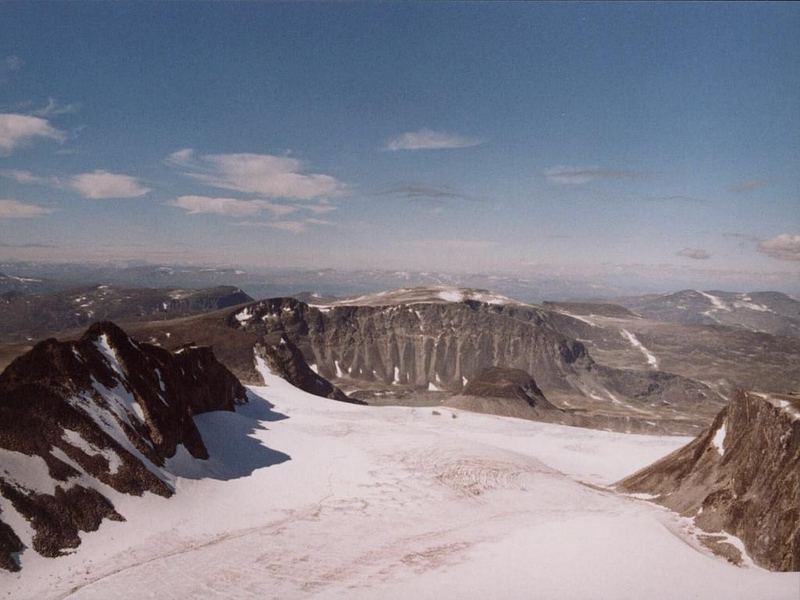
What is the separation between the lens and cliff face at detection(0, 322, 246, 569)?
27.8 m

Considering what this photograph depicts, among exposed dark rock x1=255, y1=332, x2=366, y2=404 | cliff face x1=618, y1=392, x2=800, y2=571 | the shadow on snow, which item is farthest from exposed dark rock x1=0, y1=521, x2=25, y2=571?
exposed dark rock x1=255, y1=332, x2=366, y2=404

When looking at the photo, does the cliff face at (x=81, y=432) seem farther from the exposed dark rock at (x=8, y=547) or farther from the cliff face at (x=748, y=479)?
the cliff face at (x=748, y=479)

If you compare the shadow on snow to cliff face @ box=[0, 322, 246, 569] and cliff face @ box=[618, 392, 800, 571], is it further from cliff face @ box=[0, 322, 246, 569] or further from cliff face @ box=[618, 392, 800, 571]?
cliff face @ box=[618, 392, 800, 571]

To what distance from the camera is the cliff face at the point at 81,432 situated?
2780 centimetres

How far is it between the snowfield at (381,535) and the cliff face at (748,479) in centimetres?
206

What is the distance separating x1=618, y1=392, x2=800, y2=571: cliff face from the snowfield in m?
2.06

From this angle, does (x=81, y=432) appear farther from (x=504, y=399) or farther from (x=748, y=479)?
(x=504, y=399)

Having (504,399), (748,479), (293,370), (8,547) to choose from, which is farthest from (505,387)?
(8,547)

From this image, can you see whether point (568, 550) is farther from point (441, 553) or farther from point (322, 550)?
point (322, 550)

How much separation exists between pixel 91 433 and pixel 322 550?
1955 cm

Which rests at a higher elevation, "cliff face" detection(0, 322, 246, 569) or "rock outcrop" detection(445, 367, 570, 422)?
"cliff face" detection(0, 322, 246, 569)

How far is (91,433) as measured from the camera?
34656 mm

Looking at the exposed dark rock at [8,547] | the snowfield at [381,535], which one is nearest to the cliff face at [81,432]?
the exposed dark rock at [8,547]

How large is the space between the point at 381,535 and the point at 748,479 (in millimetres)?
26593
